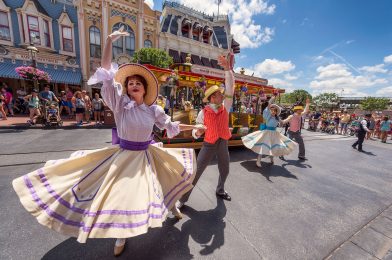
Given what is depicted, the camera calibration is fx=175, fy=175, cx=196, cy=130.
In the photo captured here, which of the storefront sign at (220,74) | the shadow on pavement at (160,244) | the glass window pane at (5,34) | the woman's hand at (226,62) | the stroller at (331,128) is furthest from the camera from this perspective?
the stroller at (331,128)

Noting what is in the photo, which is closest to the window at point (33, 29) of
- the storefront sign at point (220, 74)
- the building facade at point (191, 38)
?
the building facade at point (191, 38)

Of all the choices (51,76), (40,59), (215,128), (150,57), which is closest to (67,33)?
(40,59)

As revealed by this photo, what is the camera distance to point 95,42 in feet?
52.6

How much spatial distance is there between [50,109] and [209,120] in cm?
931

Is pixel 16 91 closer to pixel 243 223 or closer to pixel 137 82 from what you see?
pixel 137 82

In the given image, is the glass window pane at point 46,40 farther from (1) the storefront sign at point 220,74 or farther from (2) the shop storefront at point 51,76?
(1) the storefront sign at point 220,74

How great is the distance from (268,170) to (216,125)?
280cm

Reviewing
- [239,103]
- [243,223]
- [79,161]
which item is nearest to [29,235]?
[79,161]

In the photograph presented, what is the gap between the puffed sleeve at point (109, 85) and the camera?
1.65 meters

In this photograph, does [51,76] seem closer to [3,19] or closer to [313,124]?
[3,19]

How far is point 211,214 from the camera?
271 cm

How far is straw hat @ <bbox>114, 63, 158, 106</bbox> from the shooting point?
1.94 meters

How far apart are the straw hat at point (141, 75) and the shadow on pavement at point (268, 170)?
342cm

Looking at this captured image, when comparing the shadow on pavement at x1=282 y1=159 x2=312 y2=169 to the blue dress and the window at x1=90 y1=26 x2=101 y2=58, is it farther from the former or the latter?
the window at x1=90 y1=26 x2=101 y2=58
